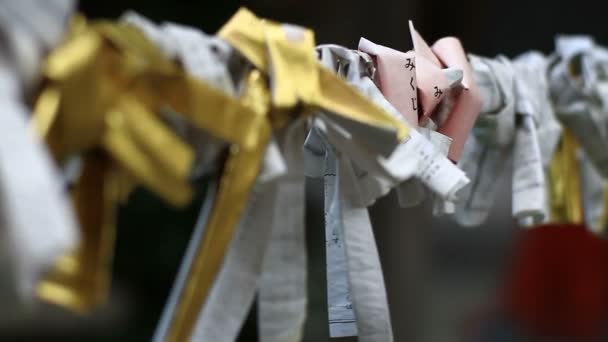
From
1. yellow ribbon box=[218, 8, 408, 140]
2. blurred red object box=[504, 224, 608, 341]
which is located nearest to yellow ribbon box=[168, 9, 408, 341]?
yellow ribbon box=[218, 8, 408, 140]

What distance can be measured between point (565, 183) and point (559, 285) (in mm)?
669

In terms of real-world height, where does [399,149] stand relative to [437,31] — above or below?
below

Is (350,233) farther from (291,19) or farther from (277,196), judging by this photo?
(291,19)

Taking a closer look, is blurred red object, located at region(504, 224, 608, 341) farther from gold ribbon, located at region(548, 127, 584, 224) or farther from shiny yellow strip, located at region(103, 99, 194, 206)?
shiny yellow strip, located at region(103, 99, 194, 206)

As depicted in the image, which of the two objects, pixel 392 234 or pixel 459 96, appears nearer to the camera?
pixel 459 96

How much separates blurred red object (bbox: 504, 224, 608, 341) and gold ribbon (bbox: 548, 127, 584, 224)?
1.99ft

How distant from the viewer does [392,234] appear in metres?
0.67

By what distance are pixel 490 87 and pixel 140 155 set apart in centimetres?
23

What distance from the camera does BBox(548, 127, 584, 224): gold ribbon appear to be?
45cm

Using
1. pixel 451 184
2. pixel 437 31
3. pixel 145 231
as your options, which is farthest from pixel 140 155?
pixel 145 231

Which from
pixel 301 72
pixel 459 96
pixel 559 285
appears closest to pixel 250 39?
pixel 301 72

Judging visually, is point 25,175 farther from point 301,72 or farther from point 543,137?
point 543,137

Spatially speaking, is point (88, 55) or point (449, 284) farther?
point (449, 284)

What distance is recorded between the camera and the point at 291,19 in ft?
1.66
